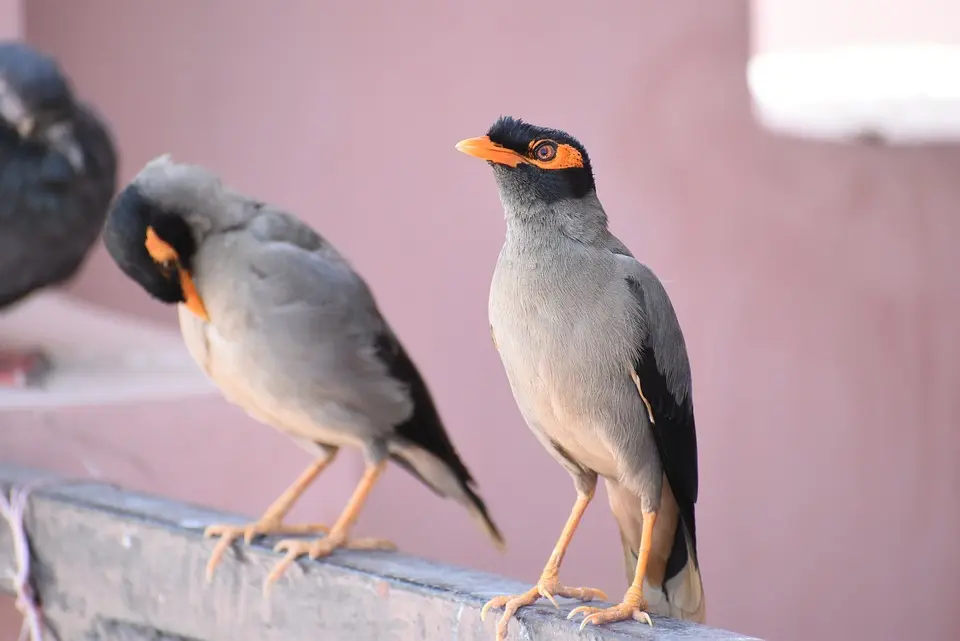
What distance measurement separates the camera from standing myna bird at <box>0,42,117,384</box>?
1386 millimetres

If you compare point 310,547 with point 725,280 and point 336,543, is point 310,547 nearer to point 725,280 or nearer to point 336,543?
point 336,543

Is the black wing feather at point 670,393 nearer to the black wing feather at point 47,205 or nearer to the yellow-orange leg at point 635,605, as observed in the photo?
the yellow-orange leg at point 635,605

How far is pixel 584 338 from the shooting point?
28.7 inches

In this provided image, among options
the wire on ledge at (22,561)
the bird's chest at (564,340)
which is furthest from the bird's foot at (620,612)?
the wire on ledge at (22,561)

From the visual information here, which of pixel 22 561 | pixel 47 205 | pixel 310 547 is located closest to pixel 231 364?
pixel 310 547

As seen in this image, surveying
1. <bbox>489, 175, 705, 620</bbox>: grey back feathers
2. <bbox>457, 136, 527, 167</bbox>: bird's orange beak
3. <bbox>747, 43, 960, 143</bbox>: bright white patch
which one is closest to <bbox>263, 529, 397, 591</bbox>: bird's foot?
<bbox>489, 175, 705, 620</bbox>: grey back feathers

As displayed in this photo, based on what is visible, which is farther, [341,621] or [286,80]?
[286,80]

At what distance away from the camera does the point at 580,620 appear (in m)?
0.73

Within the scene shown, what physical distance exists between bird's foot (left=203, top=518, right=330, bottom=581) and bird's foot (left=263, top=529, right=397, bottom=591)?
3 cm

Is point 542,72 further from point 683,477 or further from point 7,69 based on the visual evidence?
point 683,477

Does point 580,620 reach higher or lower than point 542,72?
lower

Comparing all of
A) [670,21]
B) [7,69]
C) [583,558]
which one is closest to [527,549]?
[583,558]

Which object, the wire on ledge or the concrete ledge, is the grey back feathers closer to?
the concrete ledge

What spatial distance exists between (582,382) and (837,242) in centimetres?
120
